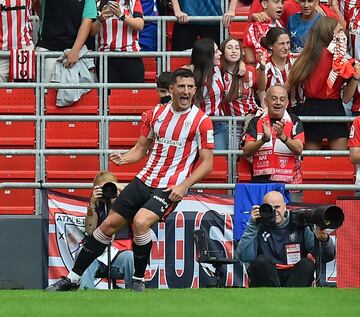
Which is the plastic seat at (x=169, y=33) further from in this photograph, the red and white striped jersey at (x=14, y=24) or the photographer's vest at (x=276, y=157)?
the photographer's vest at (x=276, y=157)

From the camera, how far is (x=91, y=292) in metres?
11.3

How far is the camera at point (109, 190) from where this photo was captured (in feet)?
39.2

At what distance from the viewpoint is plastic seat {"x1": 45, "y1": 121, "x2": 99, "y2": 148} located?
599 inches

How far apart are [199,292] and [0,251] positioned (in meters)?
3.86

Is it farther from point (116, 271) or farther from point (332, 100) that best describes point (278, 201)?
point (332, 100)

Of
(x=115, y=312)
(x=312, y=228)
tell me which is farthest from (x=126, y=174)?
(x=115, y=312)

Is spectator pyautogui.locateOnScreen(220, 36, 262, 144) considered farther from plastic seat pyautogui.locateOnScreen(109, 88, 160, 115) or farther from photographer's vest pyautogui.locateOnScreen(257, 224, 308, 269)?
photographer's vest pyautogui.locateOnScreen(257, 224, 308, 269)

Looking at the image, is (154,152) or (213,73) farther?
(213,73)

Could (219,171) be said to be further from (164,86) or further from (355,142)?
(355,142)

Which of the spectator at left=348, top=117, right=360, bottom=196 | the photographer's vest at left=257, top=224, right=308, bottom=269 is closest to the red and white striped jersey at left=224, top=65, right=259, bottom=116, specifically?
the spectator at left=348, top=117, right=360, bottom=196

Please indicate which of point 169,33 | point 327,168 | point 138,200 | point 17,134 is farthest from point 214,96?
point 138,200

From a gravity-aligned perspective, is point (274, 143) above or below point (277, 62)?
below

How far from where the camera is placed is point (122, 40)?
622 inches

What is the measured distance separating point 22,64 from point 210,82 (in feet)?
8.05
